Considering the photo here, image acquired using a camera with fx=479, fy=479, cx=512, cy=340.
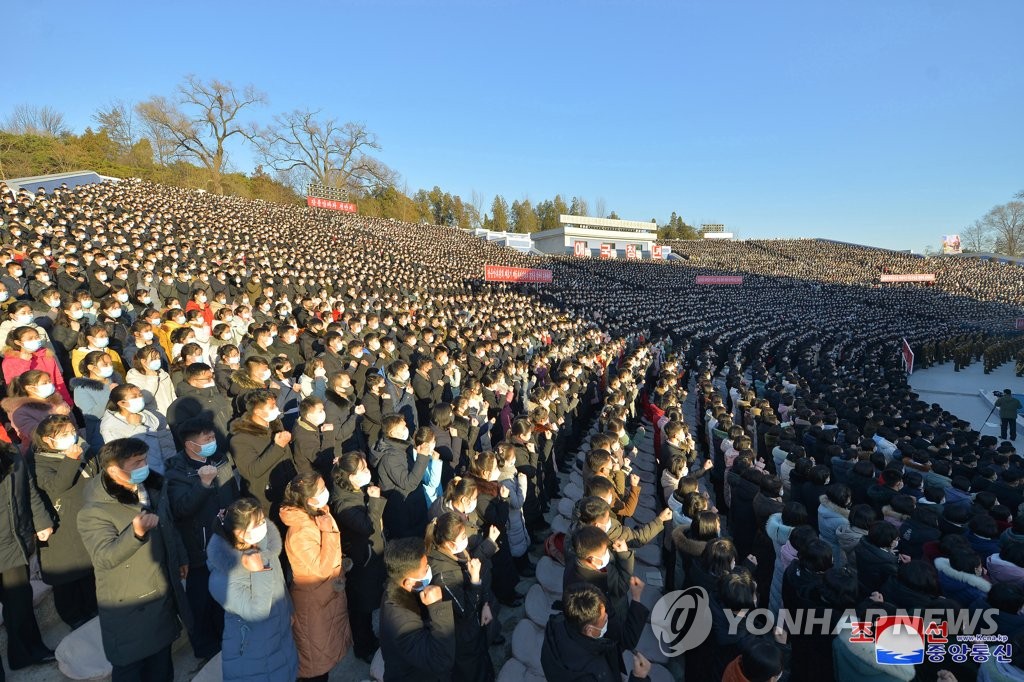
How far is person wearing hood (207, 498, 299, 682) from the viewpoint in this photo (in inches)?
95.1

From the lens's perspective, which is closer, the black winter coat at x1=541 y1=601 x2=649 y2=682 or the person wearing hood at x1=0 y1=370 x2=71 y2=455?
the black winter coat at x1=541 y1=601 x2=649 y2=682

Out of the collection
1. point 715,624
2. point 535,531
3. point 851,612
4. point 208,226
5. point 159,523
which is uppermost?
point 208,226

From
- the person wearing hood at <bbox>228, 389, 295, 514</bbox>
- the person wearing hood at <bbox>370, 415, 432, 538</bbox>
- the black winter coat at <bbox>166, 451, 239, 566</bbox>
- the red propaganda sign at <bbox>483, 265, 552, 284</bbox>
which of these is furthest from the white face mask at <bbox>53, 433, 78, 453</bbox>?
the red propaganda sign at <bbox>483, 265, 552, 284</bbox>

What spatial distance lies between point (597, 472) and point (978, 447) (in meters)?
7.44

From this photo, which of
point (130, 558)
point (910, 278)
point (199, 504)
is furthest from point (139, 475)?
point (910, 278)

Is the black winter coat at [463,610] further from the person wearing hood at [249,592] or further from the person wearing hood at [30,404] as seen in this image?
the person wearing hood at [30,404]

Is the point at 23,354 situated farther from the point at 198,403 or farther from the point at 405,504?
the point at 405,504

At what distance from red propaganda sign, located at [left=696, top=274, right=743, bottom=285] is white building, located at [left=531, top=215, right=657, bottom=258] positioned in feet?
54.4

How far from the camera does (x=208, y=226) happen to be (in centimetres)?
2050

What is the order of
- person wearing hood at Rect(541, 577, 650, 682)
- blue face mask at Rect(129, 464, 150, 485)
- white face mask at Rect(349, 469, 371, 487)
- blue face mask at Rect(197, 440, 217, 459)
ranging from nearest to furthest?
1. person wearing hood at Rect(541, 577, 650, 682)
2. blue face mask at Rect(129, 464, 150, 485)
3. blue face mask at Rect(197, 440, 217, 459)
4. white face mask at Rect(349, 469, 371, 487)

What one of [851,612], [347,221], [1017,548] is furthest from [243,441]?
[347,221]

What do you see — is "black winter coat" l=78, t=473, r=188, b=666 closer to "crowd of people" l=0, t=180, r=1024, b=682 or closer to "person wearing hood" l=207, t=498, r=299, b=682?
"crowd of people" l=0, t=180, r=1024, b=682

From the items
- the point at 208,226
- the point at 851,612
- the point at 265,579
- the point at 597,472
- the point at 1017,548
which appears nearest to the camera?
the point at 265,579

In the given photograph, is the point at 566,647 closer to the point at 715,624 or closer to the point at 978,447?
the point at 715,624
